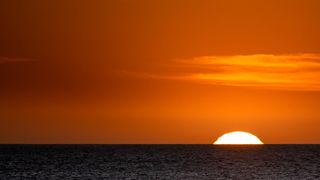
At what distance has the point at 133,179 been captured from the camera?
78000 mm

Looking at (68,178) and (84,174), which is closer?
(68,178)

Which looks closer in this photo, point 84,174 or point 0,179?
Result: point 0,179

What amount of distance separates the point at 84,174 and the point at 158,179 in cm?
1267

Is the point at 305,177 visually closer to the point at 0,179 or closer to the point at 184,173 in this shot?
→ the point at 184,173

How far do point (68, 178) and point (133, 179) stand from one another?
26.9 feet

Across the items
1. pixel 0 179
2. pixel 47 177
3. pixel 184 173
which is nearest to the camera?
pixel 0 179

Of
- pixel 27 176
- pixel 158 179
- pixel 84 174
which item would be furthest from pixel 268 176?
pixel 27 176

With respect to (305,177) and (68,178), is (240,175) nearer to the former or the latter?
(305,177)

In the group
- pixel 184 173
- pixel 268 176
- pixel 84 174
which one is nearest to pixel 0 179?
pixel 84 174

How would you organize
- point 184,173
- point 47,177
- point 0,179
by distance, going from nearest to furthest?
point 0,179
point 47,177
point 184,173

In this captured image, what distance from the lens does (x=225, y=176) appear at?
8375 centimetres

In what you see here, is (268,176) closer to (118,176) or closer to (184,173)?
(184,173)

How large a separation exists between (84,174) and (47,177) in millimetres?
6527

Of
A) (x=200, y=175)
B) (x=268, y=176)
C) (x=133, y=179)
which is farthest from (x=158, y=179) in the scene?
(x=268, y=176)
